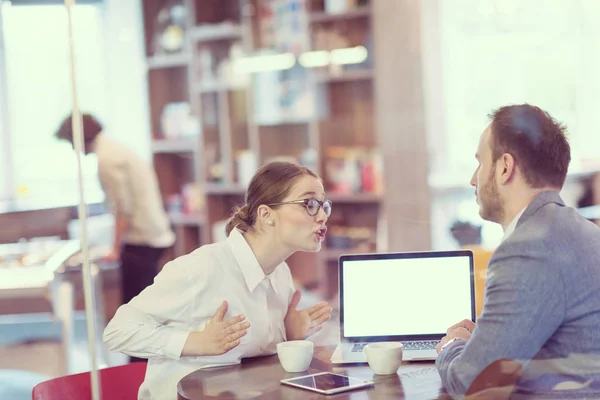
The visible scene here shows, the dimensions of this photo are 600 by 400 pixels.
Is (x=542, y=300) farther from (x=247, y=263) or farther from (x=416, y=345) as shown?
(x=247, y=263)

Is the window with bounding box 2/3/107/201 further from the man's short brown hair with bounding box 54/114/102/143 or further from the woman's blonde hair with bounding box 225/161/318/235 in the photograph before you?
the woman's blonde hair with bounding box 225/161/318/235

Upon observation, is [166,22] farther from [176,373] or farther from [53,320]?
[176,373]

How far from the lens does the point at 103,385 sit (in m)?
2.03

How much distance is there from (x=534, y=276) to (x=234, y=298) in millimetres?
760

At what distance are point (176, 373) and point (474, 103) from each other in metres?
1.42

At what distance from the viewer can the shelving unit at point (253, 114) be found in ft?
15.5

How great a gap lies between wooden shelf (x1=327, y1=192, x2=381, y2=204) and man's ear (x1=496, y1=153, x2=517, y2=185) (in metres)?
2.98

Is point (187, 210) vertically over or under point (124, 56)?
under

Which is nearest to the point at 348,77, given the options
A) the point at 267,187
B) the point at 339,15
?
the point at 339,15

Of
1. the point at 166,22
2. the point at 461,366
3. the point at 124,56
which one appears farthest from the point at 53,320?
the point at 166,22

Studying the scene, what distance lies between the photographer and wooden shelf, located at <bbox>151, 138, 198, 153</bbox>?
445 centimetres

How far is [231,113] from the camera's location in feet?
17.0

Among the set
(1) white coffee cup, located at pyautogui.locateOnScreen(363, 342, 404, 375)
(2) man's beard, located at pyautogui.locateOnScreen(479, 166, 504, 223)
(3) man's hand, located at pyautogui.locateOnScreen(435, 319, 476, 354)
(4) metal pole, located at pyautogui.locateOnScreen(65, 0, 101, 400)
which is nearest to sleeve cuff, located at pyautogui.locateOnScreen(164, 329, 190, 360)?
(4) metal pole, located at pyautogui.locateOnScreen(65, 0, 101, 400)

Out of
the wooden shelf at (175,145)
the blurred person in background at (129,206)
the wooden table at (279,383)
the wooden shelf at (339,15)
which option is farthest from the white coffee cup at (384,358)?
the wooden shelf at (339,15)
